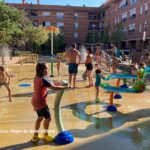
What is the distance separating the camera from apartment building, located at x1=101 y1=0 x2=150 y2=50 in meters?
43.3

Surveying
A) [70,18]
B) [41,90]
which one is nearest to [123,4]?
[70,18]

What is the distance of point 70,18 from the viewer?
66.8 meters

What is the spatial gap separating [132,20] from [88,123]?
43.0 m

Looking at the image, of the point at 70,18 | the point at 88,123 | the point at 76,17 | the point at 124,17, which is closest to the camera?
the point at 88,123

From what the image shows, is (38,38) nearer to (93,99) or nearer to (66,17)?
(66,17)

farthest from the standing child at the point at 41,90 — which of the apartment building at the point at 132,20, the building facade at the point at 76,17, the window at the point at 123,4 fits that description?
the building facade at the point at 76,17

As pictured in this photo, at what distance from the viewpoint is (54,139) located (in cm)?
576

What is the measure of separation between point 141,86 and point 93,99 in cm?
235

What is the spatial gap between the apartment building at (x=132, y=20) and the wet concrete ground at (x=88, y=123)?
30.8m

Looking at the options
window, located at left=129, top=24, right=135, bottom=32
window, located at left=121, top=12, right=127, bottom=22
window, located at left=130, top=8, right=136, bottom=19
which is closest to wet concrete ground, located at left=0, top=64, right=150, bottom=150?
window, located at left=129, top=24, right=135, bottom=32

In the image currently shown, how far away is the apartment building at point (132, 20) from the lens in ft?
142

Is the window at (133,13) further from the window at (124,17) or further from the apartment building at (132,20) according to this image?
the window at (124,17)

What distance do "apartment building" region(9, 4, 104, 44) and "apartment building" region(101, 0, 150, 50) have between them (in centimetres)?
774

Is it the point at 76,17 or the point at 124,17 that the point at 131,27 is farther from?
the point at 76,17
